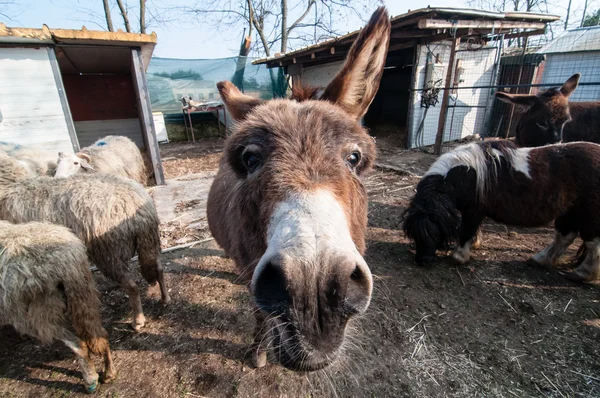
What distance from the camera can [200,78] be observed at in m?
15.8

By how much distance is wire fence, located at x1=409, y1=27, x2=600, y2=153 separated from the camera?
1077 centimetres

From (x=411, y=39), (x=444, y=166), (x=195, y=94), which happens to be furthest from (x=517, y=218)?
(x=195, y=94)

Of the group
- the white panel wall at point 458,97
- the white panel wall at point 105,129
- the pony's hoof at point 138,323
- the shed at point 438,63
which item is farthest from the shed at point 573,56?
the white panel wall at point 105,129

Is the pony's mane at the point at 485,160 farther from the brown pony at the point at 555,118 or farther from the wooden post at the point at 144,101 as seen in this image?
the wooden post at the point at 144,101

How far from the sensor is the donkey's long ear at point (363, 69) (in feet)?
6.47

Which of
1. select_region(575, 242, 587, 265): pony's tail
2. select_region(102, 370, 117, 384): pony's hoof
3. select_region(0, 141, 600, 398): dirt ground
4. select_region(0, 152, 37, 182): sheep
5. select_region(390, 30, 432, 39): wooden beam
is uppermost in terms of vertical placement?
select_region(390, 30, 432, 39): wooden beam

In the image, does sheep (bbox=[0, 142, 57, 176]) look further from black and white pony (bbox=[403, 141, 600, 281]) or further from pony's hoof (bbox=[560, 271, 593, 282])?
pony's hoof (bbox=[560, 271, 593, 282])

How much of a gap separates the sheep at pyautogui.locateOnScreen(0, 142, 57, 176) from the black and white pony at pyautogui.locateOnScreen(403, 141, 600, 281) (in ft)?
24.0

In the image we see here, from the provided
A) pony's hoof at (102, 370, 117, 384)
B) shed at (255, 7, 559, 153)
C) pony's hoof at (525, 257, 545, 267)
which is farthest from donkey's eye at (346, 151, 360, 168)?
shed at (255, 7, 559, 153)

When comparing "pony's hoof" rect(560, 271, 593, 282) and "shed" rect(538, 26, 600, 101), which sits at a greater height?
"shed" rect(538, 26, 600, 101)

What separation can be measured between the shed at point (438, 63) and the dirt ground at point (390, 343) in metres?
7.10

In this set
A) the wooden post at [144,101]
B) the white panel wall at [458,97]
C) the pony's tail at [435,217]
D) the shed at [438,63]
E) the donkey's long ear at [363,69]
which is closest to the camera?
the donkey's long ear at [363,69]

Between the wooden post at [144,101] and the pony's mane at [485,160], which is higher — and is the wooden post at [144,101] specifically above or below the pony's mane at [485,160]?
above

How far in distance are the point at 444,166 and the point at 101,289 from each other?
5.63m
